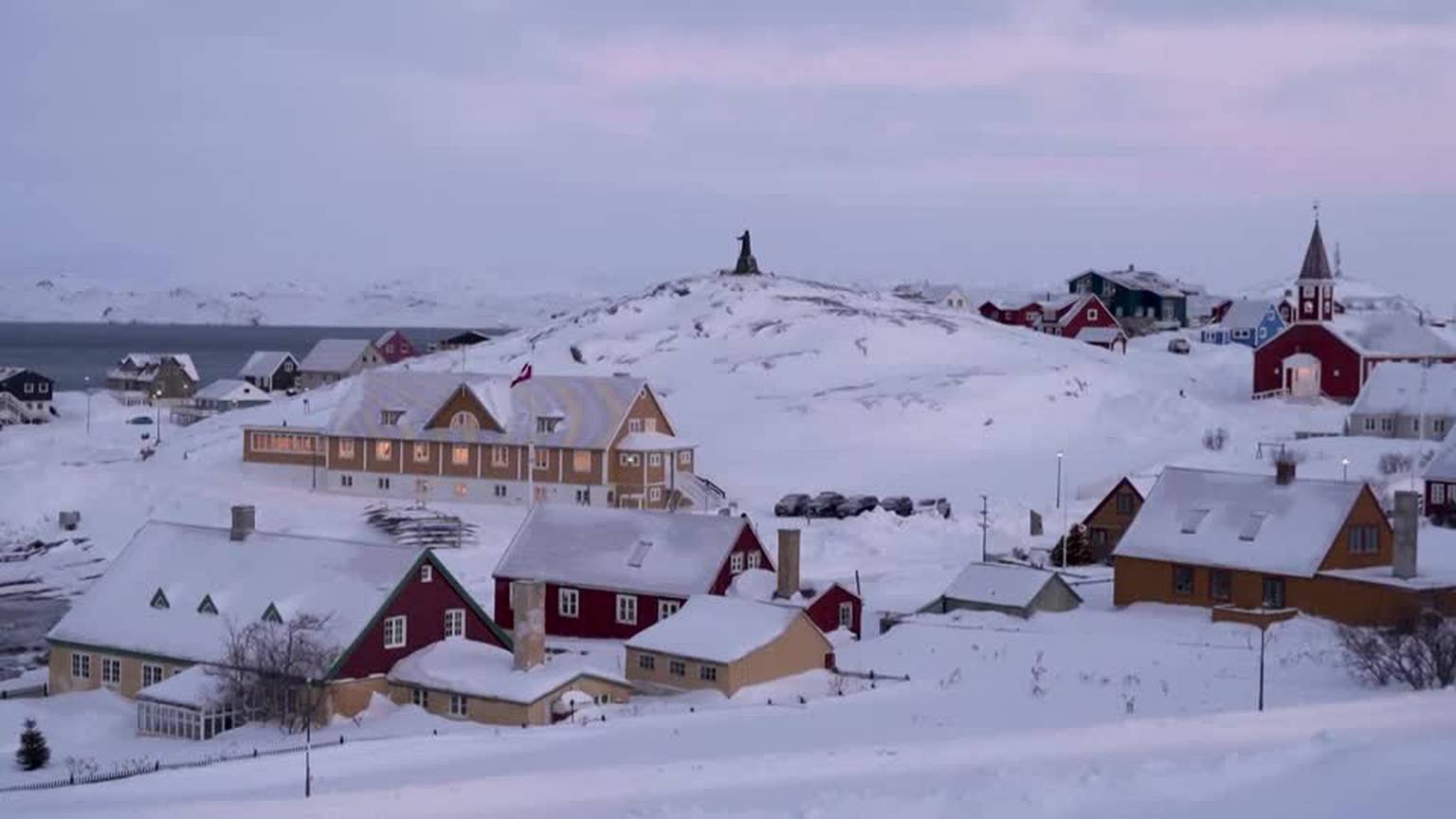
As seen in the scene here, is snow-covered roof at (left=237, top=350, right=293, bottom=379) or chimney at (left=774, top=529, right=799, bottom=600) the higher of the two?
snow-covered roof at (left=237, top=350, right=293, bottom=379)

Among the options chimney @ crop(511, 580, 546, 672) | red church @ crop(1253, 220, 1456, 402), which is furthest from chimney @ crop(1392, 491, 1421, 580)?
red church @ crop(1253, 220, 1456, 402)

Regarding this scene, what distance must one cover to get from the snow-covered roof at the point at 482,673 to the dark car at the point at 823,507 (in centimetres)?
2590

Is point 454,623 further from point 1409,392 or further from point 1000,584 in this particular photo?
point 1409,392

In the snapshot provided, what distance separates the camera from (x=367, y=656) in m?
36.8

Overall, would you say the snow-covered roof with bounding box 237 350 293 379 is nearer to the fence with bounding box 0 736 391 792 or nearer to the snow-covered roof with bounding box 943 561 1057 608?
the snow-covered roof with bounding box 943 561 1057 608

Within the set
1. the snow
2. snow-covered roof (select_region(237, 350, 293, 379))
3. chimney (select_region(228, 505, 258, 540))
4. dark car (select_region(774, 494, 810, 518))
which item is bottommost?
the snow

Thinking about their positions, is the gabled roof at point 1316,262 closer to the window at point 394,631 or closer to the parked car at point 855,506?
the parked car at point 855,506

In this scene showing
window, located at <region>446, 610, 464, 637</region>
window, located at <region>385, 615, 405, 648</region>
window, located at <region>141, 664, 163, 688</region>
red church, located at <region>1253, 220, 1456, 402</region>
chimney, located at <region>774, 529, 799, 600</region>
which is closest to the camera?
window, located at <region>385, 615, 405, 648</region>

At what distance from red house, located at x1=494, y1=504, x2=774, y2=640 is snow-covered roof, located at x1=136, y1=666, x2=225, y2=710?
11506mm

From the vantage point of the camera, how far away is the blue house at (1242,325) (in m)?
118

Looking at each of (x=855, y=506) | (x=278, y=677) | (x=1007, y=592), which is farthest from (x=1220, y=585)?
(x=278, y=677)

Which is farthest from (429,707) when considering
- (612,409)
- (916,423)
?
(916,423)

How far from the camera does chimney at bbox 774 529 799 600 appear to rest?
1725 inches

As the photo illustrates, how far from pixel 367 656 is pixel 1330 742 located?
19.3m
